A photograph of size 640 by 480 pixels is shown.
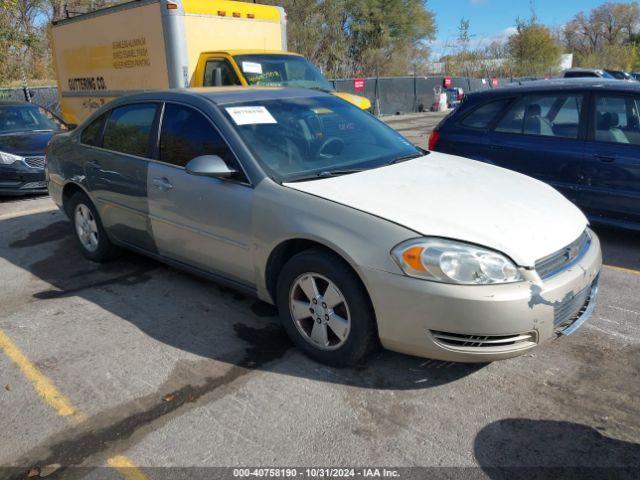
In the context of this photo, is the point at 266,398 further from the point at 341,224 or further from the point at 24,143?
the point at 24,143

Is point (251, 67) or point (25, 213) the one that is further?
point (251, 67)

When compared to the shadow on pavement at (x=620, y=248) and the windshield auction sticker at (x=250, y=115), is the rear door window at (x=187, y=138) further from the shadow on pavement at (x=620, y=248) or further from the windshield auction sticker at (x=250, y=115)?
the shadow on pavement at (x=620, y=248)

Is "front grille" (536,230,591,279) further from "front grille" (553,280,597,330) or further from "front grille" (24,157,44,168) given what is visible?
"front grille" (24,157,44,168)

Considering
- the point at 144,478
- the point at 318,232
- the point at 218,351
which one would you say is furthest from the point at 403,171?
the point at 144,478

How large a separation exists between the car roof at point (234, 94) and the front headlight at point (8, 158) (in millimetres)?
4596

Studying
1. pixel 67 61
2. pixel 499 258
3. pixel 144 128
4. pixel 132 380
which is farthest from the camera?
pixel 67 61

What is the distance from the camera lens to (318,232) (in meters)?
3.16

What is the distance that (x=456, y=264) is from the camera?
2826 millimetres

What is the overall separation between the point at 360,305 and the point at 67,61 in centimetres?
1154

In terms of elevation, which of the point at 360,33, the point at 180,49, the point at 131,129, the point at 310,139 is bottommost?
the point at 310,139

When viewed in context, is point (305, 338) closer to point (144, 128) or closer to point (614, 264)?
point (144, 128)

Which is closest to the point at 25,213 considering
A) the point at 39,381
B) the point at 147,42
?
the point at 147,42

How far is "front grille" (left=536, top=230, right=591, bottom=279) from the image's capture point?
2.94 metres

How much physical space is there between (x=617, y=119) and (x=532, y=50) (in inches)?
1261
